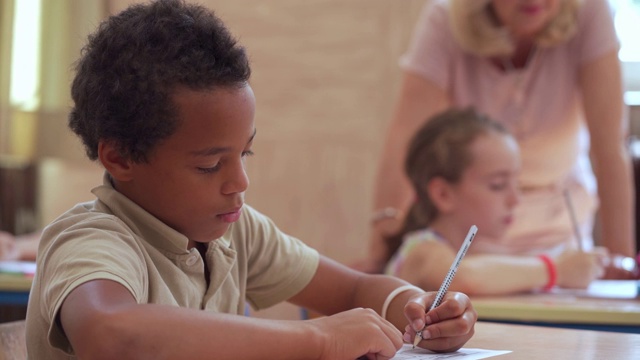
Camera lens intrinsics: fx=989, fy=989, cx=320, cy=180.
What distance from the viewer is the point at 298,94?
182 inches

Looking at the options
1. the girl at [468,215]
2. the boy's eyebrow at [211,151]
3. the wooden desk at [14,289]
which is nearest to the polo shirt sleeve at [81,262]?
the boy's eyebrow at [211,151]

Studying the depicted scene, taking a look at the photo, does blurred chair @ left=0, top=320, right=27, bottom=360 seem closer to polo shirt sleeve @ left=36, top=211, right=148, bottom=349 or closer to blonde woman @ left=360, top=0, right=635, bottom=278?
polo shirt sleeve @ left=36, top=211, right=148, bottom=349

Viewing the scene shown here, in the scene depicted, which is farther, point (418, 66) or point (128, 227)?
point (418, 66)

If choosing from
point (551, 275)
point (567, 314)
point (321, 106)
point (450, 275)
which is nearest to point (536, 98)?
point (551, 275)

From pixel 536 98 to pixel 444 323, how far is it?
199 centimetres

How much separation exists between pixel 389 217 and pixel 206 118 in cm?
185

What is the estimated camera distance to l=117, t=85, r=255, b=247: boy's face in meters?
1.09

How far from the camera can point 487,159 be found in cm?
264

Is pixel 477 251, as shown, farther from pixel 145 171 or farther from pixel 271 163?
pixel 271 163

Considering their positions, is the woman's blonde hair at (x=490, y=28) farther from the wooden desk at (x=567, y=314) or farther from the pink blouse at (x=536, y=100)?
the wooden desk at (x=567, y=314)

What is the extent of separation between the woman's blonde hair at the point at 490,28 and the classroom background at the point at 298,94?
4.72 ft

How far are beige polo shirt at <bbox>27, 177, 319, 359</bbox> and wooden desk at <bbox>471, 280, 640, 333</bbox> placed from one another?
59cm

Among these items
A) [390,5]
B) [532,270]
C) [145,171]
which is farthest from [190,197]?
[390,5]

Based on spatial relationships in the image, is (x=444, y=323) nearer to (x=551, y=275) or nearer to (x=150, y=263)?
(x=150, y=263)
